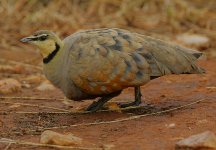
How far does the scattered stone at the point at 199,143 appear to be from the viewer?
166 inches

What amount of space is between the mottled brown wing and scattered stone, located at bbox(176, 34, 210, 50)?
387 centimetres

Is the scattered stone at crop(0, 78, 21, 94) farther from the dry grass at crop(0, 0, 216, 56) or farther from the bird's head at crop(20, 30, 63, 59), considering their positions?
the dry grass at crop(0, 0, 216, 56)

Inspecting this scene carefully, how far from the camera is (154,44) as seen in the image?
18.6ft

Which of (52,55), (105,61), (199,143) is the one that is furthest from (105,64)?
(199,143)

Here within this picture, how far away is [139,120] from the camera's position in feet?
17.7

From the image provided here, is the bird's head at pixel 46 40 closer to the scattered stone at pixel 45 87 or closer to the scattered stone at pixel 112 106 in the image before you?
the scattered stone at pixel 112 106

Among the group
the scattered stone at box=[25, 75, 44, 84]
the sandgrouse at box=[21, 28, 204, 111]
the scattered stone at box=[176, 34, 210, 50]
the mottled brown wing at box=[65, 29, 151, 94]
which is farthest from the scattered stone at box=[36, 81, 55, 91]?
the scattered stone at box=[176, 34, 210, 50]

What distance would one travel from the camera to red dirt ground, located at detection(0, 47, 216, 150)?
4.72 metres

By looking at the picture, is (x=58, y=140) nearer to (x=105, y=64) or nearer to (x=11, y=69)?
(x=105, y=64)

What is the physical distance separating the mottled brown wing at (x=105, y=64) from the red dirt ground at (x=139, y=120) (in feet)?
1.11

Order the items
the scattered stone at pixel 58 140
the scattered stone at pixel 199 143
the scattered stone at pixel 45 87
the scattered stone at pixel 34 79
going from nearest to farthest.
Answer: the scattered stone at pixel 199 143 < the scattered stone at pixel 58 140 < the scattered stone at pixel 45 87 < the scattered stone at pixel 34 79

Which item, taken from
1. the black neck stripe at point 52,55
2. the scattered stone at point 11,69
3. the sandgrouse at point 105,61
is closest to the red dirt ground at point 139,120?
the sandgrouse at point 105,61

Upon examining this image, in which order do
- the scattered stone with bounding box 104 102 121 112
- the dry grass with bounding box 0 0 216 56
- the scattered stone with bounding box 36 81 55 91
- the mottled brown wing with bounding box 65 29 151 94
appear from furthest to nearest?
the dry grass with bounding box 0 0 216 56, the scattered stone with bounding box 36 81 55 91, the scattered stone with bounding box 104 102 121 112, the mottled brown wing with bounding box 65 29 151 94

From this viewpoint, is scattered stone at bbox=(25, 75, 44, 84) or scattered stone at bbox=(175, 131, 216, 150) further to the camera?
scattered stone at bbox=(25, 75, 44, 84)
